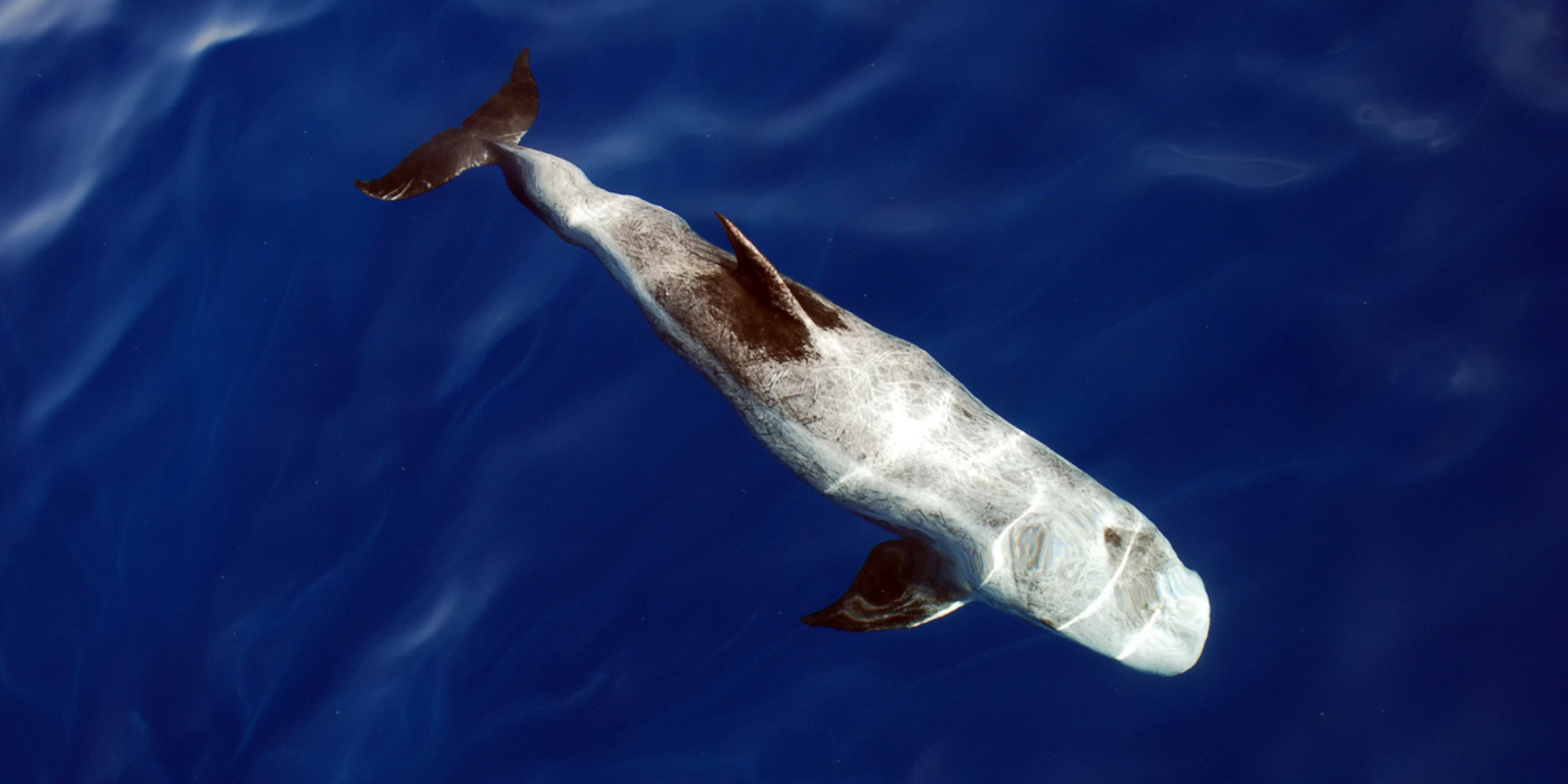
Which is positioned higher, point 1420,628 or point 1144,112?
point 1144,112

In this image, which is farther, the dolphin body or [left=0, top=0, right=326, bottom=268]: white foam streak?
[left=0, top=0, right=326, bottom=268]: white foam streak

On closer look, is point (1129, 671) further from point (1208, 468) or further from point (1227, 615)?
point (1208, 468)

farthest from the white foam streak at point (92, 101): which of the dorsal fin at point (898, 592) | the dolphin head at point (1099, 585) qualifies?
the dolphin head at point (1099, 585)

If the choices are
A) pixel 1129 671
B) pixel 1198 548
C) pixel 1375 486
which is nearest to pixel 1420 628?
pixel 1375 486

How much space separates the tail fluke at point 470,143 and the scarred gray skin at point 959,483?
8.00 ft

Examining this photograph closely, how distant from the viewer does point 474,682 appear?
20.9 ft

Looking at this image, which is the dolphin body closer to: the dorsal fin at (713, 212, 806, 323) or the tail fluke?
the dorsal fin at (713, 212, 806, 323)

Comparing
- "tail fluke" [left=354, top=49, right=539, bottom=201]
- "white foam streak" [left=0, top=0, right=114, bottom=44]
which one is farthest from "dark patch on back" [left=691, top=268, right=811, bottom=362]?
"white foam streak" [left=0, top=0, right=114, bottom=44]

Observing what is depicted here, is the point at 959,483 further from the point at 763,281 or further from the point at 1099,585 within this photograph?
the point at 763,281

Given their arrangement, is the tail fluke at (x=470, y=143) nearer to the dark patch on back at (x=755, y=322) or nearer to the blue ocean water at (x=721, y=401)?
the blue ocean water at (x=721, y=401)

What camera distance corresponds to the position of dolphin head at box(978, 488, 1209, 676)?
5027mm

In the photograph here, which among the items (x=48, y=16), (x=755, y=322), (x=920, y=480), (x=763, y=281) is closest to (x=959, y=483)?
(x=920, y=480)

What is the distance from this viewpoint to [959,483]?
502 cm

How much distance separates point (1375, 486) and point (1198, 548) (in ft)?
3.66
